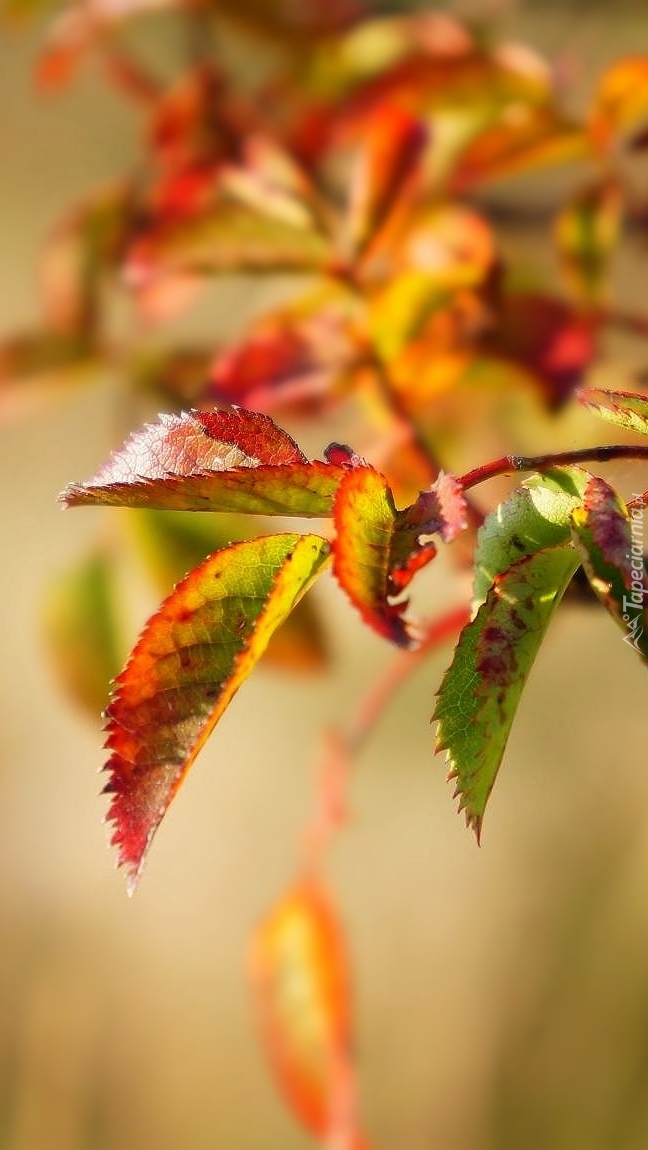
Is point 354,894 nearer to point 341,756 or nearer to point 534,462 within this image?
point 341,756

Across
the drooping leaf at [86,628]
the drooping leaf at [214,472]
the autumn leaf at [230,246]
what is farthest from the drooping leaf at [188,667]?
the drooping leaf at [86,628]

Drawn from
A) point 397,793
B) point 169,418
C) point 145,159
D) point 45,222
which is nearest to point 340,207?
point 145,159

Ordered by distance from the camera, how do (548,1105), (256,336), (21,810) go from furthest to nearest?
1. (21,810)
2. (548,1105)
3. (256,336)

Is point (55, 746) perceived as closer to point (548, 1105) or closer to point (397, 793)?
point (397, 793)

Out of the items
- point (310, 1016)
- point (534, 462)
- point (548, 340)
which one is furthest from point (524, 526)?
point (310, 1016)

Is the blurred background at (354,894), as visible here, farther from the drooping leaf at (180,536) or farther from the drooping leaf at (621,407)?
the drooping leaf at (621,407)

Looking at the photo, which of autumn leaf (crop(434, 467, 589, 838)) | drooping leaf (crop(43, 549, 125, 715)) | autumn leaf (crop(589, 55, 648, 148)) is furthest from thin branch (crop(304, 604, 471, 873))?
autumn leaf (crop(434, 467, 589, 838))
